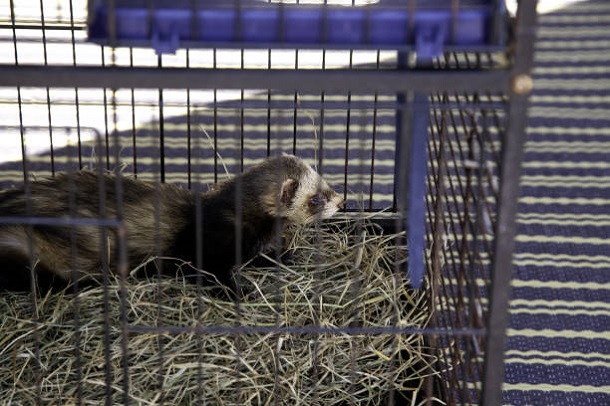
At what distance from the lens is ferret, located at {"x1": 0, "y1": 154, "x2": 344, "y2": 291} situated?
1.97 m

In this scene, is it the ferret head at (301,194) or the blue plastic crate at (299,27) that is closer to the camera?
the blue plastic crate at (299,27)

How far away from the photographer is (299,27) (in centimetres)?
132

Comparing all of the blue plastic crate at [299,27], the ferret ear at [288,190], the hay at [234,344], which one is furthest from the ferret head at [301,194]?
the blue plastic crate at [299,27]

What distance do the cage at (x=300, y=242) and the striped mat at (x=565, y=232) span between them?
329mm

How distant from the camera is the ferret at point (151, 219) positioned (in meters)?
1.97

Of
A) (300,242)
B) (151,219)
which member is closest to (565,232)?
(300,242)

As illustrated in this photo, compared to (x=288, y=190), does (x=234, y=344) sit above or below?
below

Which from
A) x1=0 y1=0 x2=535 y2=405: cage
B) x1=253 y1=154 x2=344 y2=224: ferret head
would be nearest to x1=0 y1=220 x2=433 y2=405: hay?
x1=0 y1=0 x2=535 y2=405: cage

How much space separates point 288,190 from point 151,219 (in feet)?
1.00

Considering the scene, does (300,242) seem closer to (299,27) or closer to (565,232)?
(565,232)

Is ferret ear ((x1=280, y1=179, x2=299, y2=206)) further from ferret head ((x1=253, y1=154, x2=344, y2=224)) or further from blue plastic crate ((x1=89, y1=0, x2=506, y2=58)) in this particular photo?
blue plastic crate ((x1=89, y1=0, x2=506, y2=58))

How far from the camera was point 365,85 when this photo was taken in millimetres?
1281

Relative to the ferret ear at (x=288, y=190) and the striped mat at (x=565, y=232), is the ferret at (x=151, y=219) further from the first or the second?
the striped mat at (x=565, y=232)

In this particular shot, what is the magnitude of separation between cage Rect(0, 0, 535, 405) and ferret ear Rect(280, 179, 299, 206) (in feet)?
0.28
